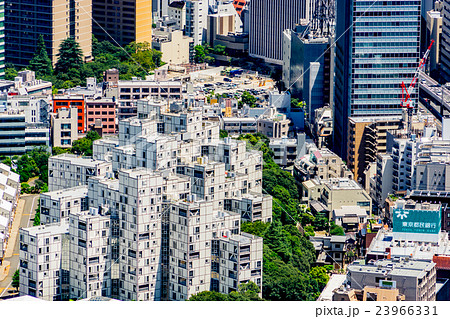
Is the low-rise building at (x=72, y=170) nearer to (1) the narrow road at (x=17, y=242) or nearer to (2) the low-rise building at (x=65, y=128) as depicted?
(1) the narrow road at (x=17, y=242)

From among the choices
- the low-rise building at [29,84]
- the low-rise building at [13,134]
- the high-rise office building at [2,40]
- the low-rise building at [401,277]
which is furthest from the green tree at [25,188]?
the high-rise office building at [2,40]

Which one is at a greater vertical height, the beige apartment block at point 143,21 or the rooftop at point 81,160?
the beige apartment block at point 143,21

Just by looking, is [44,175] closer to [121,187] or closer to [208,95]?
[121,187]

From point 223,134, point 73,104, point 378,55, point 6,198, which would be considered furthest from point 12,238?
point 378,55

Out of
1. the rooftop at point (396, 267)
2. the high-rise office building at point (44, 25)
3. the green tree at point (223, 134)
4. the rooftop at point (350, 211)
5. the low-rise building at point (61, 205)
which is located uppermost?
the high-rise office building at point (44, 25)

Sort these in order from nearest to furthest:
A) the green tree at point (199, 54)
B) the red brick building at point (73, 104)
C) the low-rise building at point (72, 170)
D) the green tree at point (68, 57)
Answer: the low-rise building at point (72, 170), the red brick building at point (73, 104), the green tree at point (68, 57), the green tree at point (199, 54)

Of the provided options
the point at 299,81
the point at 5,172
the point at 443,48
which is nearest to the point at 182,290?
the point at 5,172

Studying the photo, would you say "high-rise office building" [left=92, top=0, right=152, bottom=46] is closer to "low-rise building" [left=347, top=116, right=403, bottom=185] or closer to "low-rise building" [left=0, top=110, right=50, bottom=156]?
"low-rise building" [left=0, top=110, right=50, bottom=156]

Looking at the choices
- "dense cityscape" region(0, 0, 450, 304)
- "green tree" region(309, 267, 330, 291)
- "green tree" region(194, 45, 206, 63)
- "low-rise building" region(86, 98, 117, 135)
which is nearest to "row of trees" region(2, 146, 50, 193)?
"dense cityscape" region(0, 0, 450, 304)
